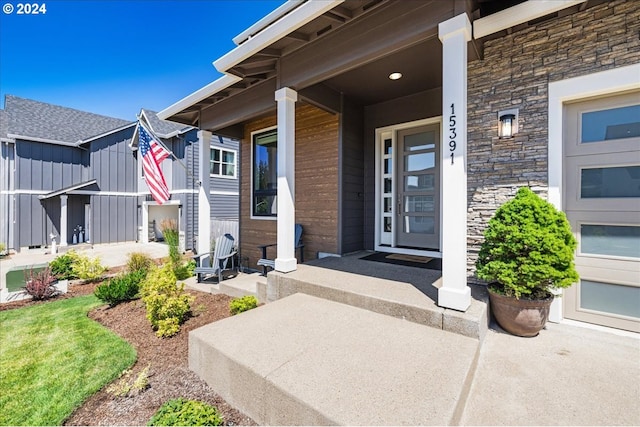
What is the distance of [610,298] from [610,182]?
1.16m

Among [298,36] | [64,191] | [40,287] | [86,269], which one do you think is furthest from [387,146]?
[64,191]

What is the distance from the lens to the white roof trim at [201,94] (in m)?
4.50

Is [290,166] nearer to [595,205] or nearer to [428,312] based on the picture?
[428,312]

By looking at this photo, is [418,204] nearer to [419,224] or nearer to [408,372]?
[419,224]

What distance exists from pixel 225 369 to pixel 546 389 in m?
2.31

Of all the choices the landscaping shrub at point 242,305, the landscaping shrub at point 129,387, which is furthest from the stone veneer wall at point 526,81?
the landscaping shrub at point 129,387

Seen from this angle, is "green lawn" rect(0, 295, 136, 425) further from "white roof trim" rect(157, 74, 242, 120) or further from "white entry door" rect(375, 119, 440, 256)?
"white entry door" rect(375, 119, 440, 256)

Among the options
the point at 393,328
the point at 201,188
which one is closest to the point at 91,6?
the point at 201,188

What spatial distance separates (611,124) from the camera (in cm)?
273

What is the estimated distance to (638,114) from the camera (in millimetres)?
2621

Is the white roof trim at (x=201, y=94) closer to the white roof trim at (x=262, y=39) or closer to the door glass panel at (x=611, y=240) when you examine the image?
the white roof trim at (x=262, y=39)

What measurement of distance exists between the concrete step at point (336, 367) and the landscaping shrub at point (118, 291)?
10.5 ft

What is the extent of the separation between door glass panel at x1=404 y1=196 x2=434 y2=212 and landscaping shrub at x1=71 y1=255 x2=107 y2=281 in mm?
7310

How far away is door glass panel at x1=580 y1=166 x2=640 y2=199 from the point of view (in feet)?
8.61
